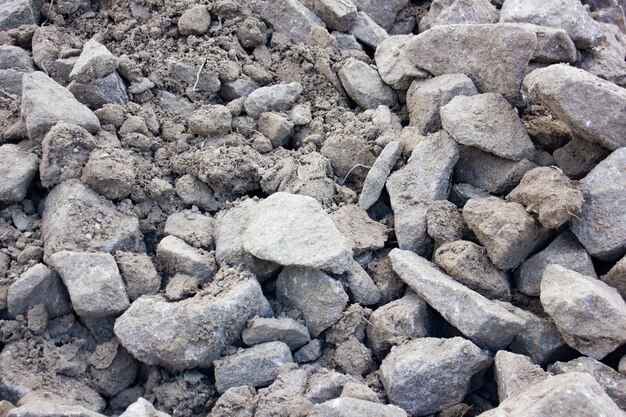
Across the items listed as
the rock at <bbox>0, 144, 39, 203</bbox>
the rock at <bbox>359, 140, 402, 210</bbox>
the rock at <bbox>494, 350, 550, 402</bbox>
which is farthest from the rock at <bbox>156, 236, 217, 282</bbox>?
the rock at <bbox>494, 350, 550, 402</bbox>

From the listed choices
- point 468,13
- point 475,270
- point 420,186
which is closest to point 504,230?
point 475,270

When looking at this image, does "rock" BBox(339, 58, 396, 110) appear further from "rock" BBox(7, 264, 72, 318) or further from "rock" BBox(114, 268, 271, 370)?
"rock" BBox(7, 264, 72, 318)

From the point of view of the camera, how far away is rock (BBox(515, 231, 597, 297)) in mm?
2955

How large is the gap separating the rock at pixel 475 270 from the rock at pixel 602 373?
0.40 m

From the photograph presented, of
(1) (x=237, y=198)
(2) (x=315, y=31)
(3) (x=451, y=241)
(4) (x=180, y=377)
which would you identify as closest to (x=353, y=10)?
(2) (x=315, y=31)

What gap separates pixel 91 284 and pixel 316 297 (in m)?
0.97

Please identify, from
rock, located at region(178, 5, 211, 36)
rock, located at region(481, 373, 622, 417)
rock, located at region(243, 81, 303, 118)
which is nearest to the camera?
rock, located at region(481, 373, 622, 417)

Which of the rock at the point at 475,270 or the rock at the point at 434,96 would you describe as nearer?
the rock at the point at 475,270

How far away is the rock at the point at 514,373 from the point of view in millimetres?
2584

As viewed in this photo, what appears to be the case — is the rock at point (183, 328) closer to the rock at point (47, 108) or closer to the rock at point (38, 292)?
the rock at point (38, 292)

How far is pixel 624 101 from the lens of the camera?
3014 mm

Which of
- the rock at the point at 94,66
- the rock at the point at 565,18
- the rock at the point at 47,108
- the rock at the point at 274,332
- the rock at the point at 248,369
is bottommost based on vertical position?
the rock at the point at 248,369

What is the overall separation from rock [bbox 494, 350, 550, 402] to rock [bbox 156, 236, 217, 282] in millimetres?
1311

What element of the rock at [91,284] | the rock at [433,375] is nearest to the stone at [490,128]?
the rock at [433,375]
